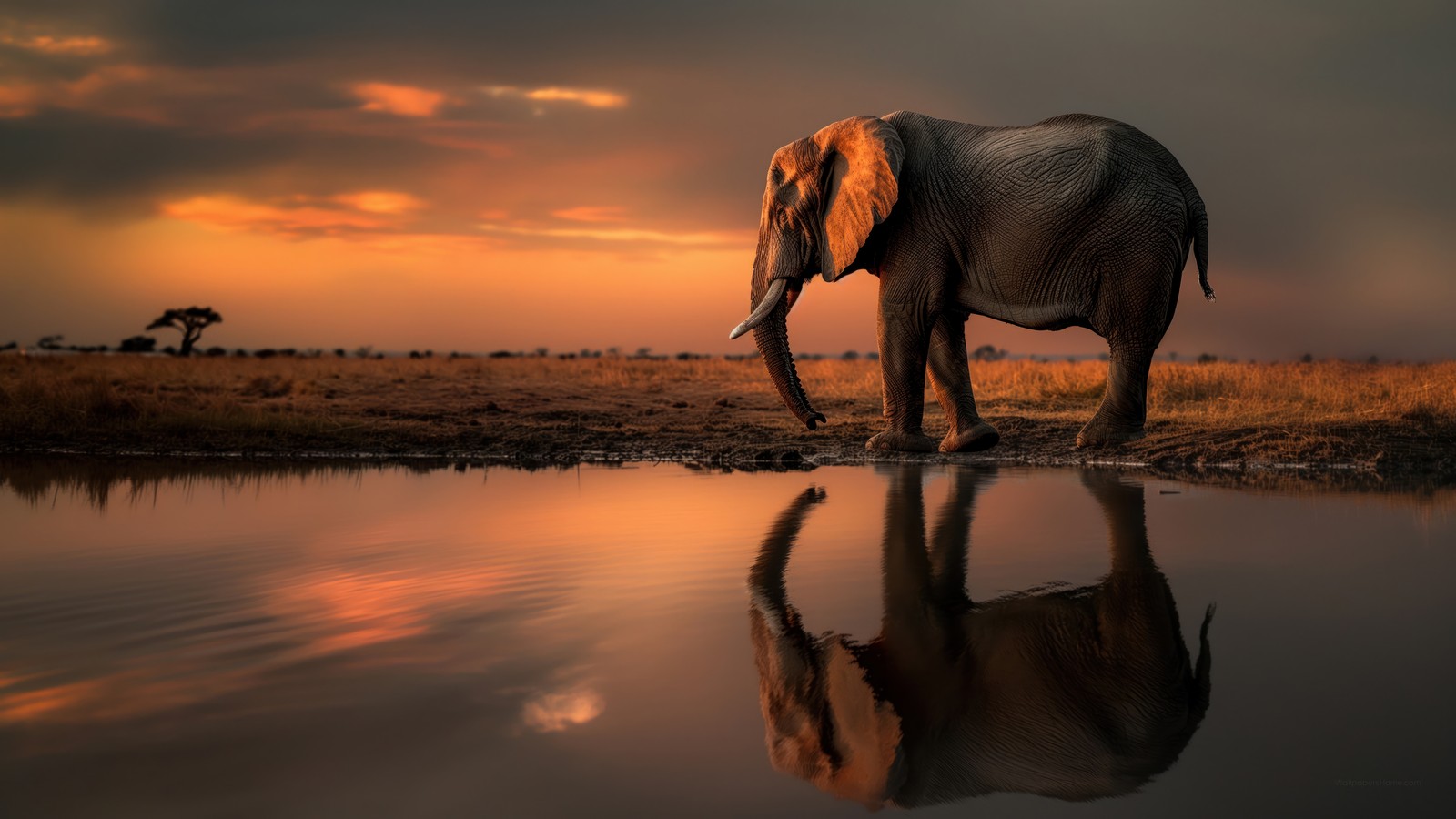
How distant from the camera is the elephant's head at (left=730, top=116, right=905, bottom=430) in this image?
33.5 feet

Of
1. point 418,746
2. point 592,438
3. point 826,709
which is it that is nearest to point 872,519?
point 826,709

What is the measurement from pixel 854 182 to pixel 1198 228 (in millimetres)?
3104

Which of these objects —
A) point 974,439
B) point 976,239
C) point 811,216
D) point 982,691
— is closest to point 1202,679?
point 982,691

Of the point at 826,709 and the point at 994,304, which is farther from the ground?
the point at 994,304

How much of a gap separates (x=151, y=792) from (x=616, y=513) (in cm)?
508

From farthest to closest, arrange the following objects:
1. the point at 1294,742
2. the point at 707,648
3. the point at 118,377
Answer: the point at 118,377
the point at 707,648
the point at 1294,742

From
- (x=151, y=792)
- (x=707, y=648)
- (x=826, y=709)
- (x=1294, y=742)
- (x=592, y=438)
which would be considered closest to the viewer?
(x=151, y=792)

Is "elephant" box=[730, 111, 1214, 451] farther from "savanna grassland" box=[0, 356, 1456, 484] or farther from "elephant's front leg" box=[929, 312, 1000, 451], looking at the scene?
"savanna grassland" box=[0, 356, 1456, 484]

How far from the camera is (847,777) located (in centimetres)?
316

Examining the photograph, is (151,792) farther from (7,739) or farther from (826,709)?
(826,709)

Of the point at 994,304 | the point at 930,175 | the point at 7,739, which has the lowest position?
the point at 7,739

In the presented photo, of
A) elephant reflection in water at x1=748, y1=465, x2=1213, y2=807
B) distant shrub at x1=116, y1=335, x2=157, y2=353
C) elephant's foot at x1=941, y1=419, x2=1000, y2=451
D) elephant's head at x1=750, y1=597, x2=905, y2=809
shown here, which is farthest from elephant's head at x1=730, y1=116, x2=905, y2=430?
distant shrub at x1=116, y1=335, x2=157, y2=353

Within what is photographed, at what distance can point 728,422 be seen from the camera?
15.5m

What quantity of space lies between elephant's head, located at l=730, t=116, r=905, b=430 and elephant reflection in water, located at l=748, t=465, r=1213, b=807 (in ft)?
16.7
